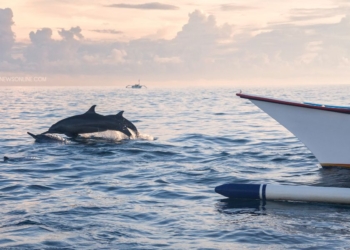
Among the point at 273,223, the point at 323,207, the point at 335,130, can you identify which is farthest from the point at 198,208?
the point at 335,130

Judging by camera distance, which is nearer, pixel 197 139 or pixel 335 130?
pixel 335 130

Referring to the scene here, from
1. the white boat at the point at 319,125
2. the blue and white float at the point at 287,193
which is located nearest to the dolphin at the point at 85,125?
the white boat at the point at 319,125

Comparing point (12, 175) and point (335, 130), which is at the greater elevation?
point (335, 130)

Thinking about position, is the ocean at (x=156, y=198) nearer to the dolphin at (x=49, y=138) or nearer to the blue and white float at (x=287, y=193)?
the blue and white float at (x=287, y=193)

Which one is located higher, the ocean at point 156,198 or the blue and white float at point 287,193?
the blue and white float at point 287,193

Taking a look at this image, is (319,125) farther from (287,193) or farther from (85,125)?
(85,125)

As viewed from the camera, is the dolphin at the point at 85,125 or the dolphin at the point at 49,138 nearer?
the dolphin at the point at 49,138

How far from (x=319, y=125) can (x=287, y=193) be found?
371 cm

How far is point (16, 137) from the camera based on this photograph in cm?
2109

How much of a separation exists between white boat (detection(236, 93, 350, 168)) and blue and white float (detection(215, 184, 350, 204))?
3326mm

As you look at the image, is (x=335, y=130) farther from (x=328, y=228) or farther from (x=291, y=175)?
(x=328, y=228)

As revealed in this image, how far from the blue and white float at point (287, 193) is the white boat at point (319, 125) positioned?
3.33 m

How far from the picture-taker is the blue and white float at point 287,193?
9.80m

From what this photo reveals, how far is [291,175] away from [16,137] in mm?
11878
